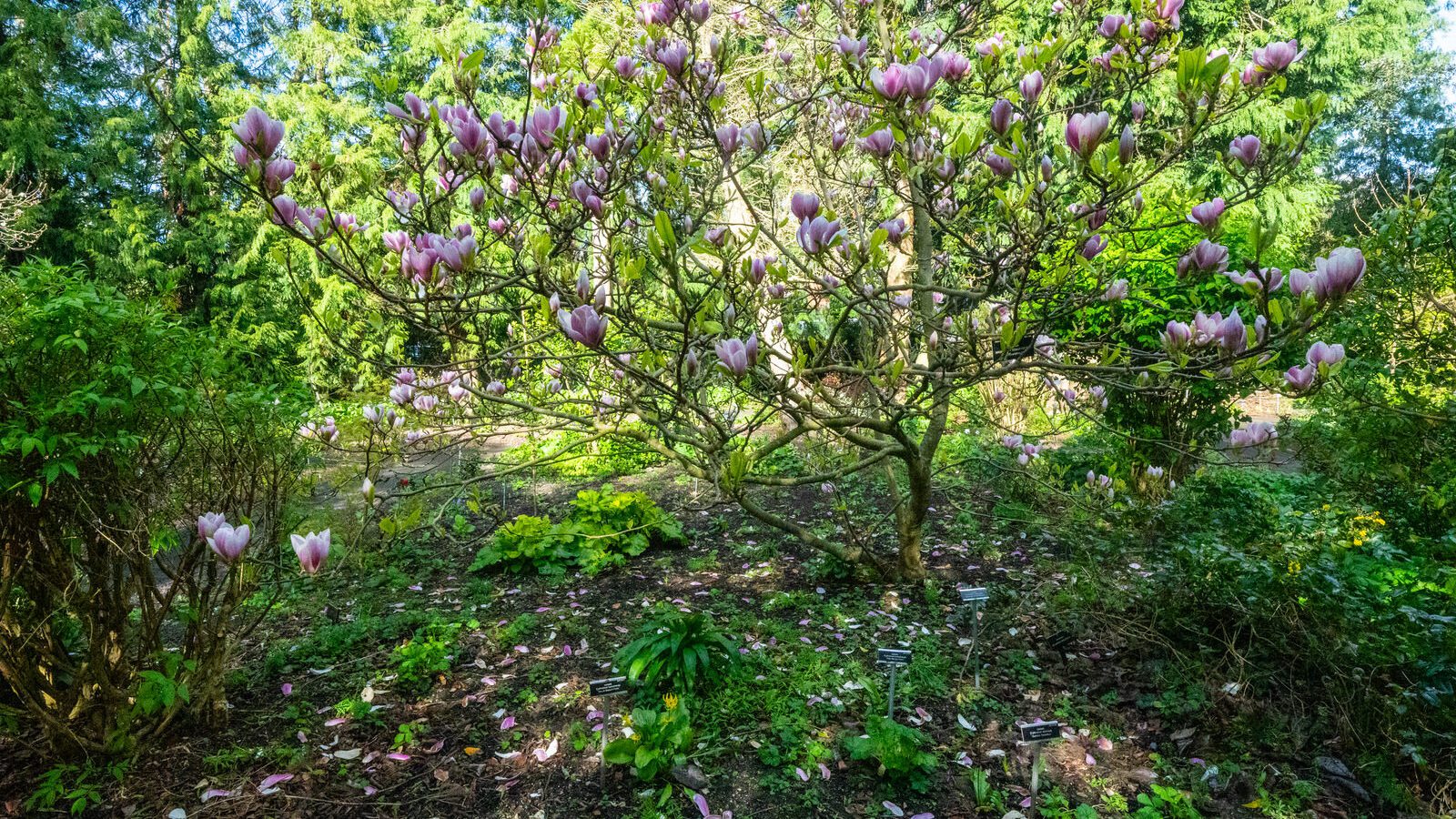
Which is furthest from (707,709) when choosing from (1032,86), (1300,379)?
(1032,86)

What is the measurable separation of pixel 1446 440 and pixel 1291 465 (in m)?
4.42

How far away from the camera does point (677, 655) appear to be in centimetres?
250

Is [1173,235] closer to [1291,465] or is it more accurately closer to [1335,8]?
[1291,465]

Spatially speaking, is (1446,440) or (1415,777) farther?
(1446,440)

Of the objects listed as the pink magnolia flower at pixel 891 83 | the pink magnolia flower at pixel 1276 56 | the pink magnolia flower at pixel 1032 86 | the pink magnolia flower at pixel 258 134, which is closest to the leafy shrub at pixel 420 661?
the pink magnolia flower at pixel 258 134

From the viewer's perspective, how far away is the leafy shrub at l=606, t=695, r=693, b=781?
2.08m

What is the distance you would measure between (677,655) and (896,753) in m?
0.79

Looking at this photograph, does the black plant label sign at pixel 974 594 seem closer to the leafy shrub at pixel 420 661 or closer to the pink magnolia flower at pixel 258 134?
the leafy shrub at pixel 420 661

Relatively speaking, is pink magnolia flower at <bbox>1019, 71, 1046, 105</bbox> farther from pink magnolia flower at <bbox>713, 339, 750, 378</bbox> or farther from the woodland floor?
the woodland floor

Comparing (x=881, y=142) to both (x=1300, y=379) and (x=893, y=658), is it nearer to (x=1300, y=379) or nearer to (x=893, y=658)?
(x=1300, y=379)

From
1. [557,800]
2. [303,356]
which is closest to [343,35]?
[303,356]

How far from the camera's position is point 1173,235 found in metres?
4.50

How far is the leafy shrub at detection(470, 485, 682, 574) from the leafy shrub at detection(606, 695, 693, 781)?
1.44m

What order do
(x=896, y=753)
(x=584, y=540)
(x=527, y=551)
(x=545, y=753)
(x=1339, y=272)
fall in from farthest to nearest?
1. (x=584, y=540)
2. (x=527, y=551)
3. (x=545, y=753)
4. (x=896, y=753)
5. (x=1339, y=272)
